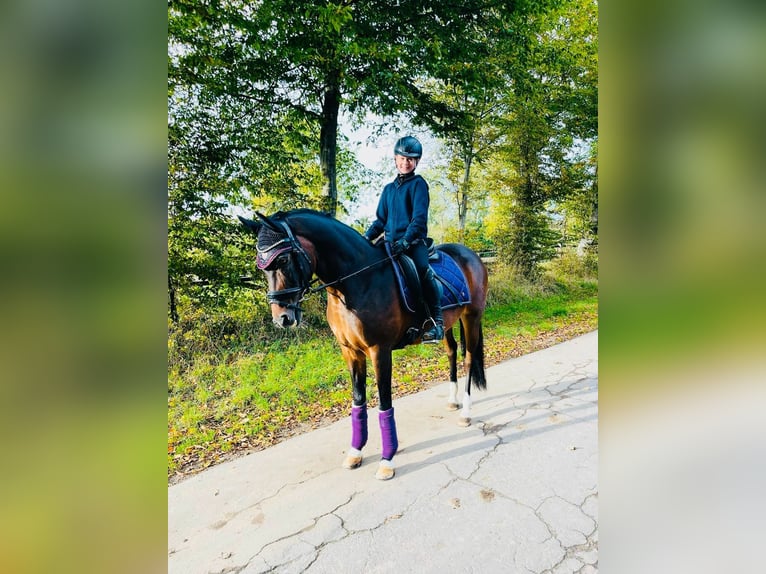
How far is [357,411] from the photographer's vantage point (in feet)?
10.3

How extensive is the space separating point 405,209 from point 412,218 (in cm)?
14

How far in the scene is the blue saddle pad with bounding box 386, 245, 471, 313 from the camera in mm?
3162

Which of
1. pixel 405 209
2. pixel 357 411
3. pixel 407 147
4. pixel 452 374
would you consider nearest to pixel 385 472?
pixel 357 411

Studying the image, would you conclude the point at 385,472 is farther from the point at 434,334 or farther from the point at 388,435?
the point at 434,334

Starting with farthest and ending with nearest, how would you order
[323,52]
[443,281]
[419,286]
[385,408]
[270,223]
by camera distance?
[323,52], [443,281], [419,286], [385,408], [270,223]

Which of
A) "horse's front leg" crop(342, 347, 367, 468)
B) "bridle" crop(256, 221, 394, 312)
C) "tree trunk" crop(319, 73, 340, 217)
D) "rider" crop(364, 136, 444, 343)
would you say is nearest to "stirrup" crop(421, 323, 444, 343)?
"rider" crop(364, 136, 444, 343)

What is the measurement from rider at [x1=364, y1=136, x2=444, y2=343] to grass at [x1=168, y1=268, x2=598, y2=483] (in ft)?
5.90

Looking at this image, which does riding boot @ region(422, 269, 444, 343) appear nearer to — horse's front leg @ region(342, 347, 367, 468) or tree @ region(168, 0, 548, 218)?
horse's front leg @ region(342, 347, 367, 468)

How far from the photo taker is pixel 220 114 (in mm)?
5520

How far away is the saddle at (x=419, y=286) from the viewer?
317 cm

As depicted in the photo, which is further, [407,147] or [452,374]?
[452,374]

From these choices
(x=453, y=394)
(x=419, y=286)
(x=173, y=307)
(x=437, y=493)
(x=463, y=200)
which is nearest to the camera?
(x=437, y=493)
